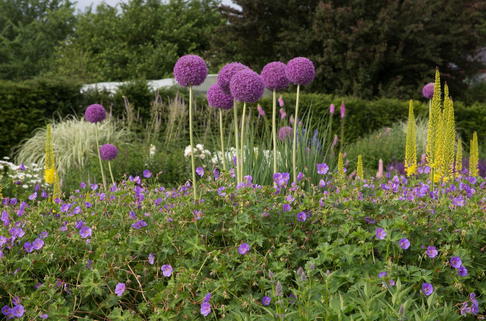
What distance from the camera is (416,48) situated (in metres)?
16.7

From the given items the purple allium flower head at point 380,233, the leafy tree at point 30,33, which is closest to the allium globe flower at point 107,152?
the purple allium flower head at point 380,233

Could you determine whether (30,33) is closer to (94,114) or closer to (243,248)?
(94,114)

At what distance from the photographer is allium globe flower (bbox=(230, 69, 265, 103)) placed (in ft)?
9.68

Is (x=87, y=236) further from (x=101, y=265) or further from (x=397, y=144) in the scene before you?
(x=397, y=144)

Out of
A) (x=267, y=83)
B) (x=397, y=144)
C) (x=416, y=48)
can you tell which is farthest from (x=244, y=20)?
(x=267, y=83)

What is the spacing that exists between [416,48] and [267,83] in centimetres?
1480

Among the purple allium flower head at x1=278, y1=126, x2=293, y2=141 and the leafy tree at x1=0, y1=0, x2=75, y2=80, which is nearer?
the purple allium flower head at x1=278, y1=126, x2=293, y2=141

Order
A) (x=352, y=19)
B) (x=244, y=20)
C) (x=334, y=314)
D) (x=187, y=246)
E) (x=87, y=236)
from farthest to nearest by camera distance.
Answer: (x=244, y=20) < (x=352, y=19) < (x=87, y=236) < (x=187, y=246) < (x=334, y=314)

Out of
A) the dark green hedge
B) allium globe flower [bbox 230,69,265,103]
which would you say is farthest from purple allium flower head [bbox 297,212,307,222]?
the dark green hedge

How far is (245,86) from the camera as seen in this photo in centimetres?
295

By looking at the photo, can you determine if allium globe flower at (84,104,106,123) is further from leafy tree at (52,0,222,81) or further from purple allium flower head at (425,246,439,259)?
leafy tree at (52,0,222,81)

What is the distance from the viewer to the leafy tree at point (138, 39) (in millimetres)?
24609

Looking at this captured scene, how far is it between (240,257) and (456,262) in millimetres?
909

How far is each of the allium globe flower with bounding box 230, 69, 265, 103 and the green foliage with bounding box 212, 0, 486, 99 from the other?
1347 cm
